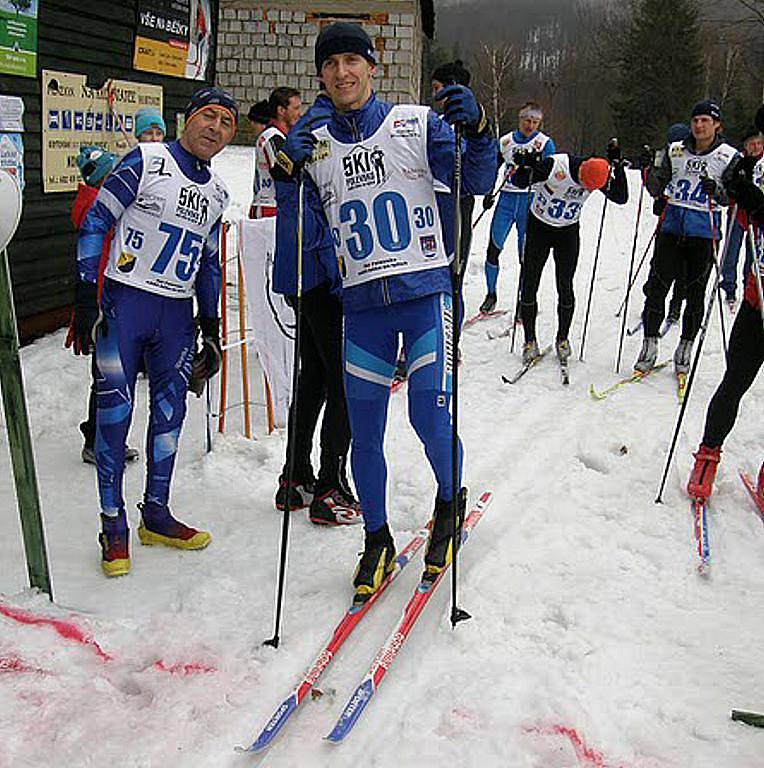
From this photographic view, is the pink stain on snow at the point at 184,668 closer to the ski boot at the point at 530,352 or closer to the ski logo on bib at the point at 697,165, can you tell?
the ski boot at the point at 530,352

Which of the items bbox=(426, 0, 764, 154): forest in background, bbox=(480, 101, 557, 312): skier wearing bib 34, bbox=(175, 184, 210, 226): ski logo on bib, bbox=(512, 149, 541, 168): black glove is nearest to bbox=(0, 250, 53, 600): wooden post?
bbox=(175, 184, 210, 226): ski logo on bib

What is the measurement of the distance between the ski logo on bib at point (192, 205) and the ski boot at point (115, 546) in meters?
1.41

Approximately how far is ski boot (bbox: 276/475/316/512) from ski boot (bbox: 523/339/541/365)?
3.36 m

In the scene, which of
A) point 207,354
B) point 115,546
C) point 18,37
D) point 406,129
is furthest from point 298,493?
point 18,37

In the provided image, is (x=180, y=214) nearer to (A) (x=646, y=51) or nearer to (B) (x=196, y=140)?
(B) (x=196, y=140)

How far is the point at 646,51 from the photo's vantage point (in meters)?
37.2

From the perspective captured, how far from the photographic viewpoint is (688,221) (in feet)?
22.0

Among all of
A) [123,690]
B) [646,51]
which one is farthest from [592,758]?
[646,51]

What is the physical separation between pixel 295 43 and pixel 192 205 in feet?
72.8

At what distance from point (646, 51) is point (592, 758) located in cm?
4006

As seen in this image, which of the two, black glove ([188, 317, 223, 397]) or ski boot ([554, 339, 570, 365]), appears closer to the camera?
black glove ([188, 317, 223, 397])

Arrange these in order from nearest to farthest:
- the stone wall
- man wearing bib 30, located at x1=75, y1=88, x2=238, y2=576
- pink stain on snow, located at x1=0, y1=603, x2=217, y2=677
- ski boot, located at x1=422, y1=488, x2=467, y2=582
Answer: pink stain on snow, located at x1=0, y1=603, x2=217, y2=677, ski boot, located at x1=422, y1=488, x2=467, y2=582, man wearing bib 30, located at x1=75, y1=88, x2=238, y2=576, the stone wall

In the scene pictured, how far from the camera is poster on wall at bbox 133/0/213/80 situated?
28.2 ft

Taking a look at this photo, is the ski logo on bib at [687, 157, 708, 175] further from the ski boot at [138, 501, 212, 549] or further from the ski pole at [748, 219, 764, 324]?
the ski boot at [138, 501, 212, 549]
